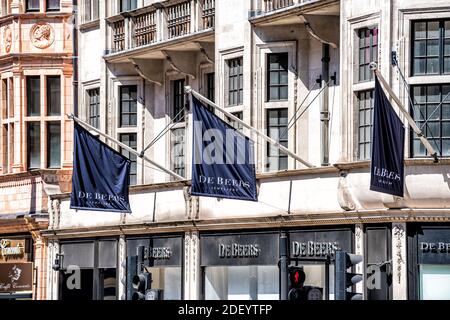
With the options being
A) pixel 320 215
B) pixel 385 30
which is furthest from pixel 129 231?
pixel 385 30

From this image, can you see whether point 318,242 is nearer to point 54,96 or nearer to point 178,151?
point 178,151

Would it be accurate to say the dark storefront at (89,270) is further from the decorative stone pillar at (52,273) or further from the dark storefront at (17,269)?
the dark storefront at (17,269)

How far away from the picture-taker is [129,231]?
138 feet

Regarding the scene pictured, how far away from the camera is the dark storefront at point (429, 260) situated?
3169cm

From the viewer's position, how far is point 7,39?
49031mm

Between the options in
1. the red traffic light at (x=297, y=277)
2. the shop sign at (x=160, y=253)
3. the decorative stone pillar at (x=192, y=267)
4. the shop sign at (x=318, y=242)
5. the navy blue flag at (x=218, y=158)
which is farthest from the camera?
the shop sign at (x=160, y=253)

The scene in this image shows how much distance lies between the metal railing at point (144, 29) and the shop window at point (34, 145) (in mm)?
6677

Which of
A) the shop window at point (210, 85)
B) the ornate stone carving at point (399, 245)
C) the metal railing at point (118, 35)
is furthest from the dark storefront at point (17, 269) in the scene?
the ornate stone carving at point (399, 245)

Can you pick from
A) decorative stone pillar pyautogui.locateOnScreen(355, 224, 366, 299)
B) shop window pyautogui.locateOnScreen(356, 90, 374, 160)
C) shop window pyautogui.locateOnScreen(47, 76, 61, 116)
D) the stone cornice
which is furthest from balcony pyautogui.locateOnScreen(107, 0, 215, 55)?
decorative stone pillar pyautogui.locateOnScreen(355, 224, 366, 299)

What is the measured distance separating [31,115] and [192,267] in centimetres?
1152

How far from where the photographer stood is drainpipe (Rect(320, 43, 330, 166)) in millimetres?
36375

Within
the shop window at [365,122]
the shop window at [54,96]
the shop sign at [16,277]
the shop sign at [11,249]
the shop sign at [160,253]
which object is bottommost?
the shop sign at [16,277]

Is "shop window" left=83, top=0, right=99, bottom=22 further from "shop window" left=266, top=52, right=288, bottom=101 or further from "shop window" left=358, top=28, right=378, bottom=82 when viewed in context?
"shop window" left=358, top=28, right=378, bottom=82

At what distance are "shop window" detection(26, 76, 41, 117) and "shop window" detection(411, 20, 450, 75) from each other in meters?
18.8
